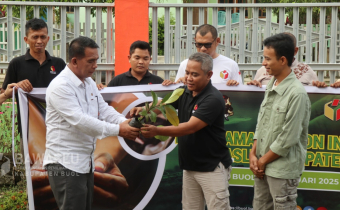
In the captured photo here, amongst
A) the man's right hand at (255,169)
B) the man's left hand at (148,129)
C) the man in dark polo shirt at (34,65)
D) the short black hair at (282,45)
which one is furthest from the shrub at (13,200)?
the short black hair at (282,45)

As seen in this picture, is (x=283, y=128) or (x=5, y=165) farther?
(x=5, y=165)

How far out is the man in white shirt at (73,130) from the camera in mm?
3576

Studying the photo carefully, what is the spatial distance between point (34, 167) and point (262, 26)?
13.0 ft

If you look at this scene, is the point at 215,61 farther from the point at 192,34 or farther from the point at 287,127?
the point at 192,34

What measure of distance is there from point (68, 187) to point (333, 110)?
2916mm

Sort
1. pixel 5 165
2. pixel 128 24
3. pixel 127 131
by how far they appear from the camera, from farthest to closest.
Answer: pixel 128 24 < pixel 5 165 < pixel 127 131

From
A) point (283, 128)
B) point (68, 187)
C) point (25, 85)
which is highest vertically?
point (25, 85)

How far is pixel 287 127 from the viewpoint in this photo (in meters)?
3.55

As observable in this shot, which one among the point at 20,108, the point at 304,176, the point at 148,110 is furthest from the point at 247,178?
the point at 20,108

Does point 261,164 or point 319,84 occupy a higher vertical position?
point 319,84

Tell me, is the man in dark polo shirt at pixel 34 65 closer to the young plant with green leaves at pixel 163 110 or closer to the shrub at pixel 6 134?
the young plant with green leaves at pixel 163 110

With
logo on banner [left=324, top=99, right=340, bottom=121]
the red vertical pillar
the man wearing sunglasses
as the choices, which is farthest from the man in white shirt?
the red vertical pillar

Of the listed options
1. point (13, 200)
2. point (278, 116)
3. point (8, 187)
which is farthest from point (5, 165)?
point (278, 116)

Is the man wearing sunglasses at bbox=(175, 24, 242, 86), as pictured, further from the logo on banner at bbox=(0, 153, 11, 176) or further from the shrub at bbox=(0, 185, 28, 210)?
the logo on banner at bbox=(0, 153, 11, 176)
